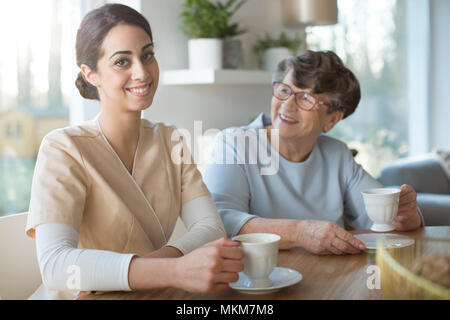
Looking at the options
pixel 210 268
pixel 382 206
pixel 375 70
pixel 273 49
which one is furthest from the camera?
pixel 375 70

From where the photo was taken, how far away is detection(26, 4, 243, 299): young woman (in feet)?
3.60

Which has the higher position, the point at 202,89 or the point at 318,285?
the point at 202,89

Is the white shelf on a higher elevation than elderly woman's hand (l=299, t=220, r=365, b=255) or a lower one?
higher

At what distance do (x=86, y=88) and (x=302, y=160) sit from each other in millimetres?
901

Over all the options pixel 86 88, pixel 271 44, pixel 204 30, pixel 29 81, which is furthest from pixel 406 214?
pixel 271 44

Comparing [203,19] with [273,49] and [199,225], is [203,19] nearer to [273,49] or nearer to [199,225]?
[273,49]

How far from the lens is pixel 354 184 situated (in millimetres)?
2000

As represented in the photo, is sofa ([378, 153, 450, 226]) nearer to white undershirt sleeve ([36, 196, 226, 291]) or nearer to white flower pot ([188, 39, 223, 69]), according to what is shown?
white flower pot ([188, 39, 223, 69])

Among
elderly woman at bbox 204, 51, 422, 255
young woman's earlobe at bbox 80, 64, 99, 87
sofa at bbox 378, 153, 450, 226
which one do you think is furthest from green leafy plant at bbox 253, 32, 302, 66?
young woman's earlobe at bbox 80, 64, 99, 87

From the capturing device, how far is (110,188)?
1.34 m

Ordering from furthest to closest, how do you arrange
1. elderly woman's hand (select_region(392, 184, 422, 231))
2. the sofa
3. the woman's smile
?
the sofa, the woman's smile, elderly woman's hand (select_region(392, 184, 422, 231))

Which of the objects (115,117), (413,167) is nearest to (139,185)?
(115,117)

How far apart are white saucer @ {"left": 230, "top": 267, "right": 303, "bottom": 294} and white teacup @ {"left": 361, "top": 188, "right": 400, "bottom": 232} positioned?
36cm
